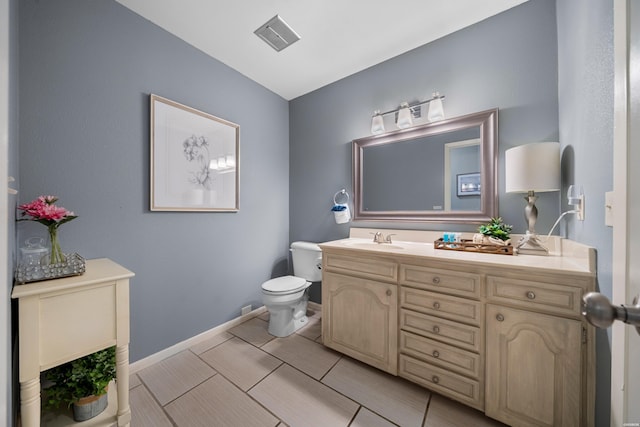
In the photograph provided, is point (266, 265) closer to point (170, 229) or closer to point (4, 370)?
point (170, 229)

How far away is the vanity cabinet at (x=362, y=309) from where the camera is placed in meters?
1.48

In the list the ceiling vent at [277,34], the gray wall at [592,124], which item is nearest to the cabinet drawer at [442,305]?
the gray wall at [592,124]

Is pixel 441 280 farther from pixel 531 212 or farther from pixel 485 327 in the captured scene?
pixel 531 212

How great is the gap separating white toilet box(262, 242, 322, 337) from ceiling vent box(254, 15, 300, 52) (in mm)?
1816

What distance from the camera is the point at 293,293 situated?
78.4 inches

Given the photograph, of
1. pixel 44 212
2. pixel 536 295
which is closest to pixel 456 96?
pixel 536 295

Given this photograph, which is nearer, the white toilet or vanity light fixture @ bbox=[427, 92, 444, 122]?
vanity light fixture @ bbox=[427, 92, 444, 122]

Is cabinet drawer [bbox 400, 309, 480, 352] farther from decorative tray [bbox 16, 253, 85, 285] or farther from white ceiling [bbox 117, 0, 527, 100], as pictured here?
white ceiling [bbox 117, 0, 527, 100]

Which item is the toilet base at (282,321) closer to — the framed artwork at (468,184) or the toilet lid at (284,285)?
the toilet lid at (284,285)

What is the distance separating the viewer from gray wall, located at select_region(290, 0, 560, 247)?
1448mm

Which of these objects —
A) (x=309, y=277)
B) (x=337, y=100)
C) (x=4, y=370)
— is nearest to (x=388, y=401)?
(x=309, y=277)

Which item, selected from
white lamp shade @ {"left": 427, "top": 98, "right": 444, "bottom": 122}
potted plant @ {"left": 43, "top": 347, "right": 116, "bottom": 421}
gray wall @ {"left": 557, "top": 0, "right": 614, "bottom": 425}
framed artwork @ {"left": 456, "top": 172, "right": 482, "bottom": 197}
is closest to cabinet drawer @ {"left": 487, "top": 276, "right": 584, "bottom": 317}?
gray wall @ {"left": 557, "top": 0, "right": 614, "bottom": 425}

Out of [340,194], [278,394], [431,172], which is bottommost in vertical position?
[278,394]

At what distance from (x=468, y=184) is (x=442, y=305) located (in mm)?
952
